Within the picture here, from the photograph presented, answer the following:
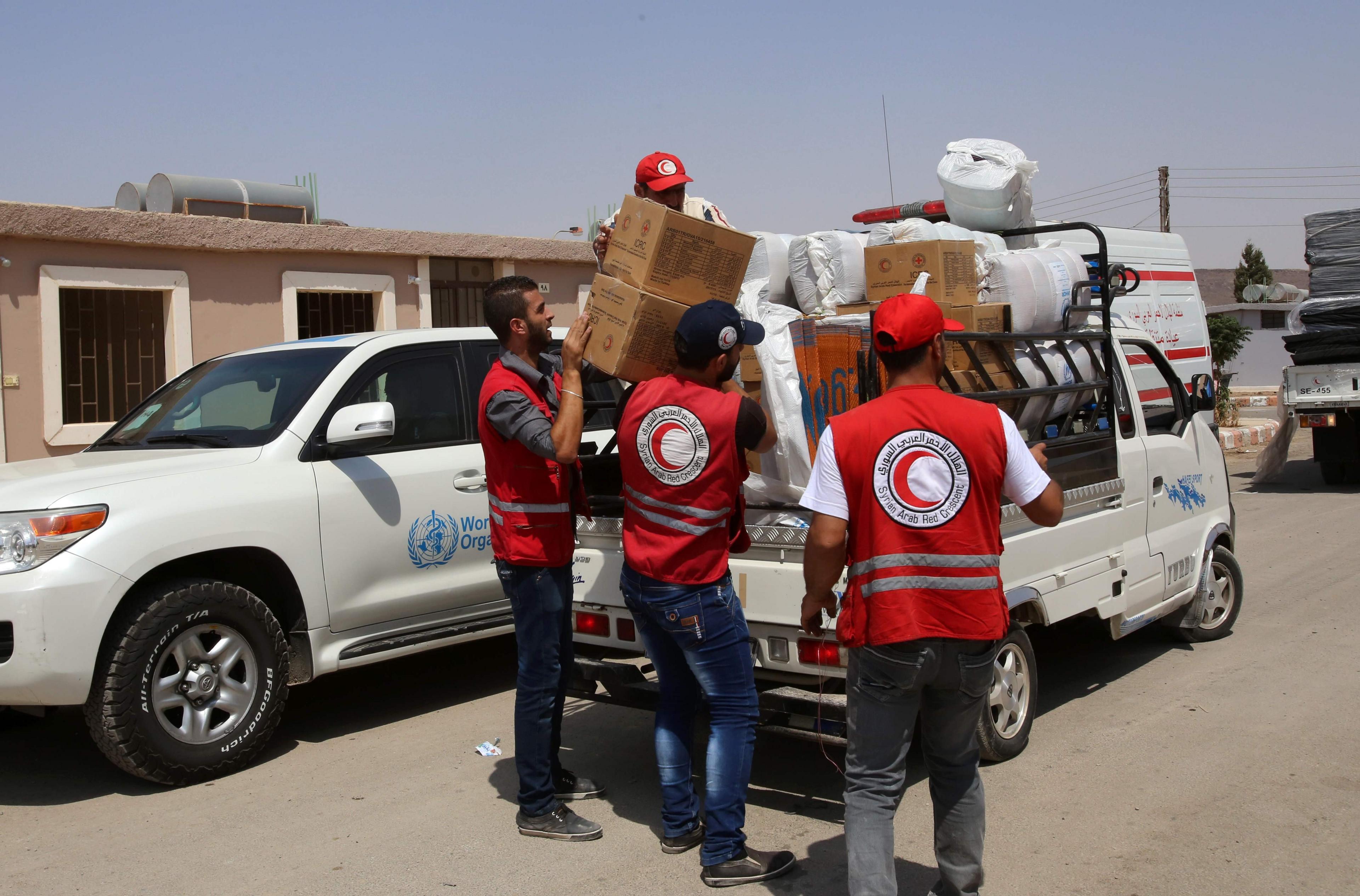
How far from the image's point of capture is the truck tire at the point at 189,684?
4.70 metres

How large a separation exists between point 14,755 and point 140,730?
1.26 meters

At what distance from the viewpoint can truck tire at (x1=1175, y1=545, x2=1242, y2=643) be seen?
268 inches

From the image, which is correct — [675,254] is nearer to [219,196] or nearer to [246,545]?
[246,545]

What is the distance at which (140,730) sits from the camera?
4.73 metres

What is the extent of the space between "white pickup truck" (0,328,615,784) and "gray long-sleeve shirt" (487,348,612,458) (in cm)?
135

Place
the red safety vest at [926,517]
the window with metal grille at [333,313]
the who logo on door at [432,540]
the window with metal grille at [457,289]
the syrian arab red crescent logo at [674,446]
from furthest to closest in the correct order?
the window with metal grille at [457,289] < the window with metal grille at [333,313] < the who logo on door at [432,540] < the syrian arab red crescent logo at [674,446] < the red safety vest at [926,517]

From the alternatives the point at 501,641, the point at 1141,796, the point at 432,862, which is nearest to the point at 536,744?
the point at 432,862

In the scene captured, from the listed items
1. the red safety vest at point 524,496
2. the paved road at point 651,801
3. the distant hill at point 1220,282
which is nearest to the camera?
the paved road at point 651,801

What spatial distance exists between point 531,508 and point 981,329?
217 centimetres

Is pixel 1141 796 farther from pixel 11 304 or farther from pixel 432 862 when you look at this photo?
pixel 11 304

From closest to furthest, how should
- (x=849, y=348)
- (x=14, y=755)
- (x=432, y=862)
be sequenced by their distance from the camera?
(x=432, y=862)
(x=849, y=348)
(x=14, y=755)

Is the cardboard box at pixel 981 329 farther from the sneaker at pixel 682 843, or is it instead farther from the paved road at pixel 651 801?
the sneaker at pixel 682 843

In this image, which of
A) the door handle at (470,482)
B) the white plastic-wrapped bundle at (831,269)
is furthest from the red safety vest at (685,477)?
the door handle at (470,482)

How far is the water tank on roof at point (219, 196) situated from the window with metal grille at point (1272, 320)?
3978 centimetres
